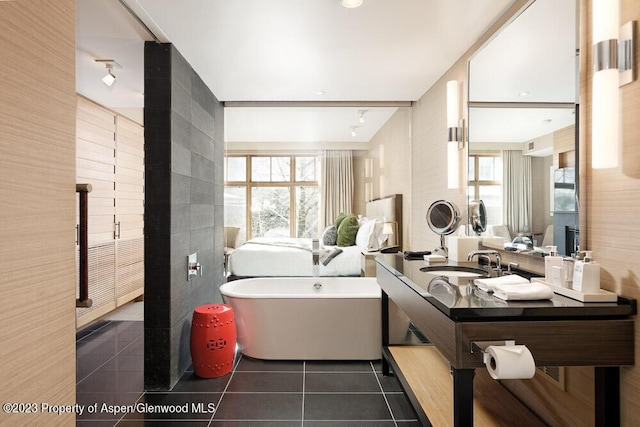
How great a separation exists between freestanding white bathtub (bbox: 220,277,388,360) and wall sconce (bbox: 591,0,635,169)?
75.8 inches

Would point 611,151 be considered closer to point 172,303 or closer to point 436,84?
point 436,84

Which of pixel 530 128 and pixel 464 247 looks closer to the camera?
pixel 530 128

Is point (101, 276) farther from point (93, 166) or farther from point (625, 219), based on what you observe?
point (625, 219)

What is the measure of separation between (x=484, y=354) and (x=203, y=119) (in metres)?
2.84

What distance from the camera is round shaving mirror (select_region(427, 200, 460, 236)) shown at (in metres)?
2.66

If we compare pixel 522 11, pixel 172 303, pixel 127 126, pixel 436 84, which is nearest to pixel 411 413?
pixel 172 303

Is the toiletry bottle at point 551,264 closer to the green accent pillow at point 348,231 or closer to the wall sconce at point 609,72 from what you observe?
the wall sconce at point 609,72

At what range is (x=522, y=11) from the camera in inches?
75.5

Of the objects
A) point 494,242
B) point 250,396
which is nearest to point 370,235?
point 494,242

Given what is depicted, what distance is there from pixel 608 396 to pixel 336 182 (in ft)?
8.79

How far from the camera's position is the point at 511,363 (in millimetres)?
1143

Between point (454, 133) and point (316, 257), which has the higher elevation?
point (454, 133)

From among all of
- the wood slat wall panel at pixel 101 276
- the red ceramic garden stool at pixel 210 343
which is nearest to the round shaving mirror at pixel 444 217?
the red ceramic garden stool at pixel 210 343

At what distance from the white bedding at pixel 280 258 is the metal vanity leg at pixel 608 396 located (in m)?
2.35
